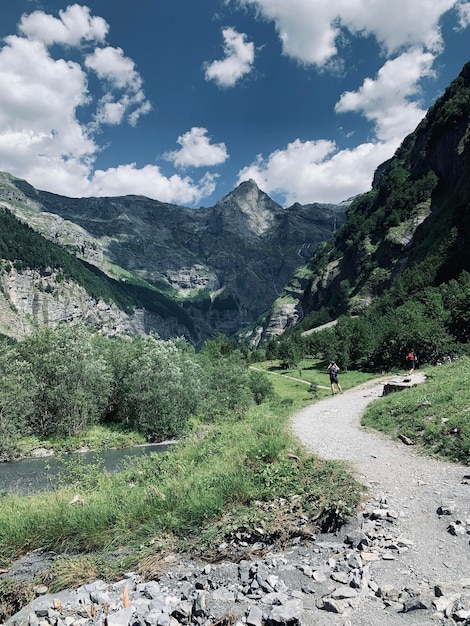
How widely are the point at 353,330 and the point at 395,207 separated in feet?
365

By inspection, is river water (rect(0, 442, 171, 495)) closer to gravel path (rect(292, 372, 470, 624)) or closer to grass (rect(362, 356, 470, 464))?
gravel path (rect(292, 372, 470, 624))

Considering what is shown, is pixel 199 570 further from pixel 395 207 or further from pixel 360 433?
pixel 395 207

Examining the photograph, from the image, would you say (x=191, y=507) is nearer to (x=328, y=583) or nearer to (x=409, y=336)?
(x=328, y=583)

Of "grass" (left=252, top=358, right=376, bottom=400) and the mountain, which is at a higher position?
the mountain

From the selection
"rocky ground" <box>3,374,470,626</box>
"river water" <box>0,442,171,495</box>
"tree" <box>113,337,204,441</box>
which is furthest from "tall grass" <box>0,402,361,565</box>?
"tree" <box>113,337,204,441</box>

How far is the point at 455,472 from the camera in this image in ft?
39.1

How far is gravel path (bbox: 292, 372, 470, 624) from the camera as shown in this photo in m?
7.21

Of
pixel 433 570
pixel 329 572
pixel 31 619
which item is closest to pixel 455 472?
pixel 433 570

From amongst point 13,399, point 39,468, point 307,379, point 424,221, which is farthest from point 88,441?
point 424,221

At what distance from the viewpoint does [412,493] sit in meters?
10.7

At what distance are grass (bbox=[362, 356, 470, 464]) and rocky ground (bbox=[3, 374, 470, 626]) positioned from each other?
3243 mm

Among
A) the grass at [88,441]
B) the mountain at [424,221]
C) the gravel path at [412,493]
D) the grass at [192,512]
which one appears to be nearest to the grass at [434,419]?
the gravel path at [412,493]

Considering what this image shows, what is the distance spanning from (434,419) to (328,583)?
1211 cm

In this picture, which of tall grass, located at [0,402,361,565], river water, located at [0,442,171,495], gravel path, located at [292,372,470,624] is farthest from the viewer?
river water, located at [0,442,171,495]
